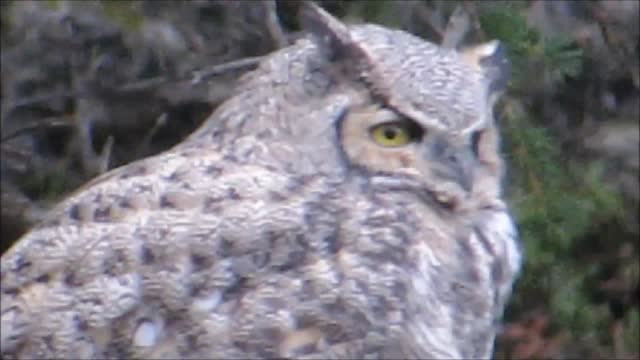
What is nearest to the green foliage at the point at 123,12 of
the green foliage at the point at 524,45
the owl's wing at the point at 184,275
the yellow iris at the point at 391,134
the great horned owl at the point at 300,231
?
the green foliage at the point at 524,45

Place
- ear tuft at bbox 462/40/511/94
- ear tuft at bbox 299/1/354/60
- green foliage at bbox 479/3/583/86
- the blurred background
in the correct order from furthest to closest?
the blurred background → green foliage at bbox 479/3/583/86 → ear tuft at bbox 462/40/511/94 → ear tuft at bbox 299/1/354/60

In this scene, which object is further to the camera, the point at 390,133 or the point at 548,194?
the point at 548,194

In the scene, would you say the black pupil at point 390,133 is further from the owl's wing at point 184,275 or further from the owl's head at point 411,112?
the owl's wing at point 184,275

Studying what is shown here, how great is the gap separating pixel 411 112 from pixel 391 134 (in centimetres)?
8

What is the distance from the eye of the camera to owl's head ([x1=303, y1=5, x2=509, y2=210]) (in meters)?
4.55

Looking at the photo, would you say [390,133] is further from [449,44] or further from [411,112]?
[449,44]

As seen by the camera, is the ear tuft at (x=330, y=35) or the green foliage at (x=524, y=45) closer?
the ear tuft at (x=330, y=35)

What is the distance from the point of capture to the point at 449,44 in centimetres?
554

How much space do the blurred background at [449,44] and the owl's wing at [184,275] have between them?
1.01 meters

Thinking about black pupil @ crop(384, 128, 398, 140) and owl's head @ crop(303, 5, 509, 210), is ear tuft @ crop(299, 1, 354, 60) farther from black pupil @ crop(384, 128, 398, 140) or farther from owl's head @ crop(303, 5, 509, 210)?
black pupil @ crop(384, 128, 398, 140)

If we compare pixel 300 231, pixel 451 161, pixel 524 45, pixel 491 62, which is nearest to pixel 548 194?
pixel 524 45

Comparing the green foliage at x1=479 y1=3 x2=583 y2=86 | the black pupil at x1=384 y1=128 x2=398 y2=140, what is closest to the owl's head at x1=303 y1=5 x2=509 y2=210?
the black pupil at x1=384 y1=128 x2=398 y2=140

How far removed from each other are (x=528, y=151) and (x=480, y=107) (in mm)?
1010

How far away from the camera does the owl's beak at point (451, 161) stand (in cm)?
457
